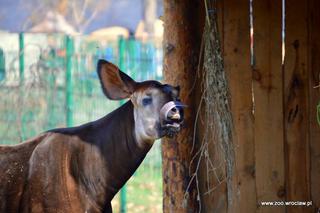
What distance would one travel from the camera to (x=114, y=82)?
18.1ft

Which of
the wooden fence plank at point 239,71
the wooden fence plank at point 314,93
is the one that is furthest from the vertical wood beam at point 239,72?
the wooden fence plank at point 314,93

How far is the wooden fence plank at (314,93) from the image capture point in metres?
5.73

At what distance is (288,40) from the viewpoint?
5.80 m

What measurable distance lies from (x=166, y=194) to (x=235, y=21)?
152cm

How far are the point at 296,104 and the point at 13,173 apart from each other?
2.33 m

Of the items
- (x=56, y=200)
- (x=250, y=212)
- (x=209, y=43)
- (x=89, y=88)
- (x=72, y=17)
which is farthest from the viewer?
(x=72, y=17)

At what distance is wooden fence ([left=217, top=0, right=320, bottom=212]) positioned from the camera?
5793 mm

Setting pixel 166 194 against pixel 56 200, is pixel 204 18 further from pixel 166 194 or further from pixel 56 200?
pixel 56 200

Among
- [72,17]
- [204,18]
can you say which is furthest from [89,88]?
[72,17]

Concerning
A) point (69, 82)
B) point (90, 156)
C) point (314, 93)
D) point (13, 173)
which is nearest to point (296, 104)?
point (314, 93)

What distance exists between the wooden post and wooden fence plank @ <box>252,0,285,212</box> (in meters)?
0.57

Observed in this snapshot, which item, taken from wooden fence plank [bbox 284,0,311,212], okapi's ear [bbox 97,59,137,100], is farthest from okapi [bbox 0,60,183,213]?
wooden fence plank [bbox 284,0,311,212]

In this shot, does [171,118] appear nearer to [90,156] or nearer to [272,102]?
[90,156]

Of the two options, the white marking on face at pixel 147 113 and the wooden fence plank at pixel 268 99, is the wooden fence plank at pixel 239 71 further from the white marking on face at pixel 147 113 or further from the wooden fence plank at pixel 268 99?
the white marking on face at pixel 147 113
